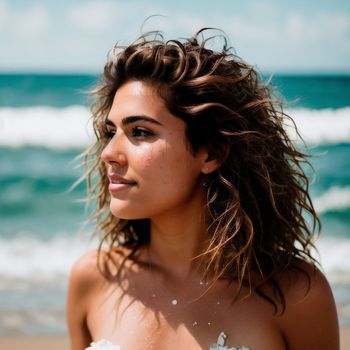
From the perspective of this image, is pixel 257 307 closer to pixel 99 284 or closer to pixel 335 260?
pixel 99 284

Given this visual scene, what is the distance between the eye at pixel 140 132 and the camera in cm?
305

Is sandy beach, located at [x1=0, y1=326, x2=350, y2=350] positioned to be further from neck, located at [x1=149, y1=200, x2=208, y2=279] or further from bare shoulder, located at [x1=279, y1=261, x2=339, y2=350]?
bare shoulder, located at [x1=279, y1=261, x2=339, y2=350]

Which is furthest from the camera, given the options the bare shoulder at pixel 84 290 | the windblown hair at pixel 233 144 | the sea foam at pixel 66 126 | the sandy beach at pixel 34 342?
the sea foam at pixel 66 126

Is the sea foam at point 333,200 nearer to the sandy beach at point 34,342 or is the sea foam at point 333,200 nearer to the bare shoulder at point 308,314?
the sandy beach at point 34,342

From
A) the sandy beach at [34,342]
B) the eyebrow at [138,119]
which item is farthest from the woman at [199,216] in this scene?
the sandy beach at [34,342]

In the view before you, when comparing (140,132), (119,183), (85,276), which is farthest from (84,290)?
(140,132)

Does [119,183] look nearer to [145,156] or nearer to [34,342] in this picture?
[145,156]

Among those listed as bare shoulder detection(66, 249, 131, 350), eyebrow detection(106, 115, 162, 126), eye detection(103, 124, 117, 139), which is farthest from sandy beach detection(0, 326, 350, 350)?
eyebrow detection(106, 115, 162, 126)

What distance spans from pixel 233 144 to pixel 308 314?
2.85 ft

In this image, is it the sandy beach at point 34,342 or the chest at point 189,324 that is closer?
the chest at point 189,324

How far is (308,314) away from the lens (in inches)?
119

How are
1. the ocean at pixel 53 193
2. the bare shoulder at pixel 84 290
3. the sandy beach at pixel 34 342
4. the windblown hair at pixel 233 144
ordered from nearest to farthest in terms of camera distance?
the windblown hair at pixel 233 144 < the bare shoulder at pixel 84 290 < the sandy beach at pixel 34 342 < the ocean at pixel 53 193

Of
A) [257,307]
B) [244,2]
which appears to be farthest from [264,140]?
[244,2]

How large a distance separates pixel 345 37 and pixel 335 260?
80.7ft
